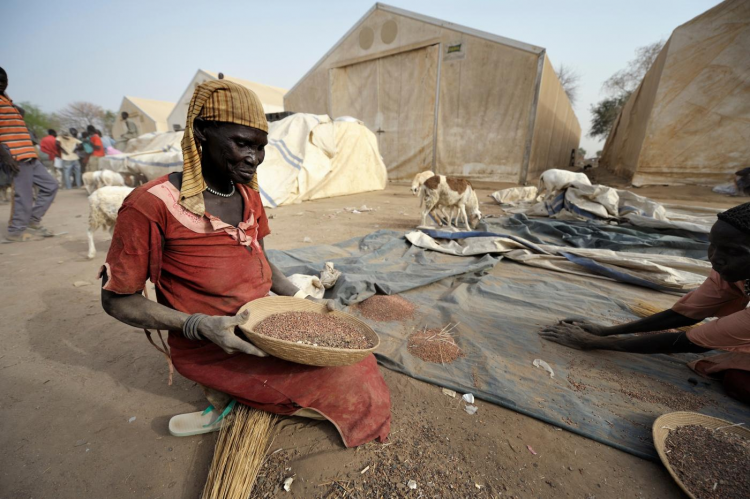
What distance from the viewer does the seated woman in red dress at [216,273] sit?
3.97 feet

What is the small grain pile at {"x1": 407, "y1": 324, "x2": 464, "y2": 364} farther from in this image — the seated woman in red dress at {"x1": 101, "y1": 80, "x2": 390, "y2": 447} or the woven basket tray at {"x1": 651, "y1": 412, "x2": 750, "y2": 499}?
the woven basket tray at {"x1": 651, "y1": 412, "x2": 750, "y2": 499}

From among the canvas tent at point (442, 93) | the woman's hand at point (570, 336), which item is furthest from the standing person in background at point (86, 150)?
the woman's hand at point (570, 336)

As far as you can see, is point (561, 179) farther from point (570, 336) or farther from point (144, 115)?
point (144, 115)

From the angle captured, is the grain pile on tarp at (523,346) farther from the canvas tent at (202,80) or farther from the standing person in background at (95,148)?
the canvas tent at (202,80)

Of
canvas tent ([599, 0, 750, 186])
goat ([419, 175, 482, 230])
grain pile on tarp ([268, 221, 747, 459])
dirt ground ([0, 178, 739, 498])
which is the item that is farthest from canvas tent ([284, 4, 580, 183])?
dirt ground ([0, 178, 739, 498])

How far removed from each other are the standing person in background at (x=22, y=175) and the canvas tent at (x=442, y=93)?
10.3m

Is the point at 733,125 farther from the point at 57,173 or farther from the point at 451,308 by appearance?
the point at 57,173

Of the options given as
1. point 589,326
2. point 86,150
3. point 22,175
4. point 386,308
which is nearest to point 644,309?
point 589,326

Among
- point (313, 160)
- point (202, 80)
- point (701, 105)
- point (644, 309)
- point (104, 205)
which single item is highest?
point (202, 80)

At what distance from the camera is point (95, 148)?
10.9 meters

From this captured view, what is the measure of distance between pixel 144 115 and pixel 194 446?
1041 inches

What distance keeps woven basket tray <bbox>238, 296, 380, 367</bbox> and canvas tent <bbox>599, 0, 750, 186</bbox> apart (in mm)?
11218

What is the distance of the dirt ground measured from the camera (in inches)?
51.7

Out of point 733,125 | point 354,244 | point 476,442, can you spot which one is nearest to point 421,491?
point 476,442
